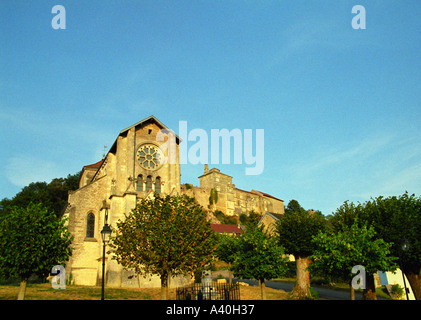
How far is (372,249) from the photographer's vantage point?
17.7 meters

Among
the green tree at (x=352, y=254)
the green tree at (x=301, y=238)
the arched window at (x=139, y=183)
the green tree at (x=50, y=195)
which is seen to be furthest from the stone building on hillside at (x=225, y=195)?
the green tree at (x=352, y=254)

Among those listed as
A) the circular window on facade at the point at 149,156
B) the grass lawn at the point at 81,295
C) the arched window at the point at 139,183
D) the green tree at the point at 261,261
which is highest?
the circular window on facade at the point at 149,156

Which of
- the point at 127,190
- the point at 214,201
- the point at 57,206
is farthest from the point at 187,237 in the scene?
the point at 214,201

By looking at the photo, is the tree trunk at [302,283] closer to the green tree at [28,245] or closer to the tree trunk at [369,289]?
the tree trunk at [369,289]

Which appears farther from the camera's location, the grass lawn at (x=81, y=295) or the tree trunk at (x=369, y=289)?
the tree trunk at (x=369, y=289)

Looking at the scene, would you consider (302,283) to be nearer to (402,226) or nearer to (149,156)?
(402,226)

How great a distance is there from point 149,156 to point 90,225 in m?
9.19

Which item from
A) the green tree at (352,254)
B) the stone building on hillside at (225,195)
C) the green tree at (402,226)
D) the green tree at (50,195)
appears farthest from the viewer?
the stone building on hillside at (225,195)

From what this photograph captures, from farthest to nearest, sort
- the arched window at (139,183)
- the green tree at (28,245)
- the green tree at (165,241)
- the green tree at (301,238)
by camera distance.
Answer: the arched window at (139,183) → the green tree at (301,238) → the green tree at (165,241) → the green tree at (28,245)

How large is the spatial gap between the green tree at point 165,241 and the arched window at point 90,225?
1424cm

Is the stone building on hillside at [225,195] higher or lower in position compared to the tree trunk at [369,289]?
higher

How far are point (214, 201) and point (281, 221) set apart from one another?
6619cm

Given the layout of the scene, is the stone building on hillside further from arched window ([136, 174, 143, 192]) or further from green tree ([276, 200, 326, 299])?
green tree ([276, 200, 326, 299])

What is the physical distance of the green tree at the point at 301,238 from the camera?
23.2 metres
